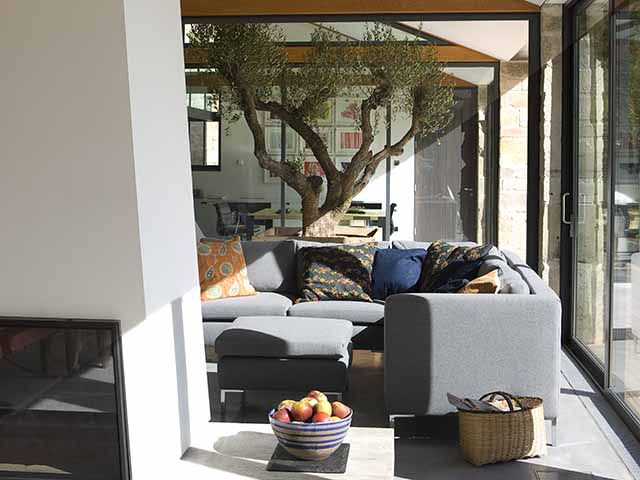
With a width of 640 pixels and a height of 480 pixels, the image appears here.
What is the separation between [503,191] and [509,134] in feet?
1.60

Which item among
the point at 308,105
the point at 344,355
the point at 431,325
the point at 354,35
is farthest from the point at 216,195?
the point at 431,325

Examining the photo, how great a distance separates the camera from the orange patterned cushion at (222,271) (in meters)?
7.15

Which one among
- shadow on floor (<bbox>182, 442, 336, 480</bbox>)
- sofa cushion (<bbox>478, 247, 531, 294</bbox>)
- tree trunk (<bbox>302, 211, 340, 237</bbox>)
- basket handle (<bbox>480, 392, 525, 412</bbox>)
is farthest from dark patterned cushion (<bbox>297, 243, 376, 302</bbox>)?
shadow on floor (<bbox>182, 442, 336, 480</bbox>)

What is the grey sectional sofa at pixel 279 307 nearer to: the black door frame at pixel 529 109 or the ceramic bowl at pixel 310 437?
the black door frame at pixel 529 109

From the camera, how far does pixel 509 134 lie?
823 cm

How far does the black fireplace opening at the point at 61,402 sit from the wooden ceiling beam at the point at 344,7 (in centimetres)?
535

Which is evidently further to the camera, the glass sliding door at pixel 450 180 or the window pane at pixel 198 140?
the window pane at pixel 198 140

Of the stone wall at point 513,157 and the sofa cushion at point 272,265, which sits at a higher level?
the stone wall at point 513,157

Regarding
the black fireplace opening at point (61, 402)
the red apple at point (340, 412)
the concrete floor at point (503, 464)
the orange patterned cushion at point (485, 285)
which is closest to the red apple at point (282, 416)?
the red apple at point (340, 412)

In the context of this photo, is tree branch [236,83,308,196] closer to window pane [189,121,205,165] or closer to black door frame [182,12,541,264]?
window pane [189,121,205,165]

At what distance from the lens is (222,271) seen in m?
7.25

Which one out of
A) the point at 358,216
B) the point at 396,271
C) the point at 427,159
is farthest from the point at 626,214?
the point at 358,216

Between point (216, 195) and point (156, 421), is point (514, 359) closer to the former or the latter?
point (156, 421)

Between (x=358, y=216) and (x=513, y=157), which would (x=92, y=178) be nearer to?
(x=358, y=216)
